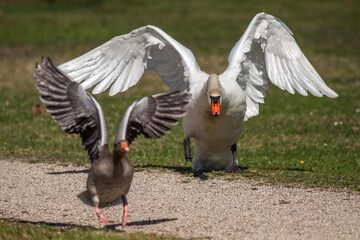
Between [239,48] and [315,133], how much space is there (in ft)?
13.8

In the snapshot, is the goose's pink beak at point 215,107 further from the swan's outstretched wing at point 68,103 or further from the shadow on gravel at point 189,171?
the swan's outstretched wing at point 68,103

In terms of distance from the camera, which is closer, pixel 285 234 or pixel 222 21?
pixel 285 234

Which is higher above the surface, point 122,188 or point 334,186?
point 122,188

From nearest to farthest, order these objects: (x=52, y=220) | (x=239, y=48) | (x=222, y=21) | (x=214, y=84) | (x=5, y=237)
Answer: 1. (x=5, y=237)
2. (x=52, y=220)
3. (x=214, y=84)
4. (x=239, y=48)
5. (x=222, y=21)

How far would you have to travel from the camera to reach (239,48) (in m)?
8.70

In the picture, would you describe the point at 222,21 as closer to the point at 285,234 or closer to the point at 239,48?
the point at 239,48

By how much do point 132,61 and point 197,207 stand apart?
320cm

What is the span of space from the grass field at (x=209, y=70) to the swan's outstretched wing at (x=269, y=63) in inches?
52.1

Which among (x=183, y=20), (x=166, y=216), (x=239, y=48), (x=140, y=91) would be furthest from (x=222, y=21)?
(x=166, y=216)

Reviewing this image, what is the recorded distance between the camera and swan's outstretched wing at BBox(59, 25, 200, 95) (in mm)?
8727

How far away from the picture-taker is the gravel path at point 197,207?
239 inches

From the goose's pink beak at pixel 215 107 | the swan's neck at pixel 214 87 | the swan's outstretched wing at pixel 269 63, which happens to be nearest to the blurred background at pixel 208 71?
the swan's outstretched wing at pixel 269 63

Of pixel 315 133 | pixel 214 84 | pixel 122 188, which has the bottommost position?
pixel 315 133

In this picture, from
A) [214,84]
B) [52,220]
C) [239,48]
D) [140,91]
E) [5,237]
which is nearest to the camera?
[5,237]
